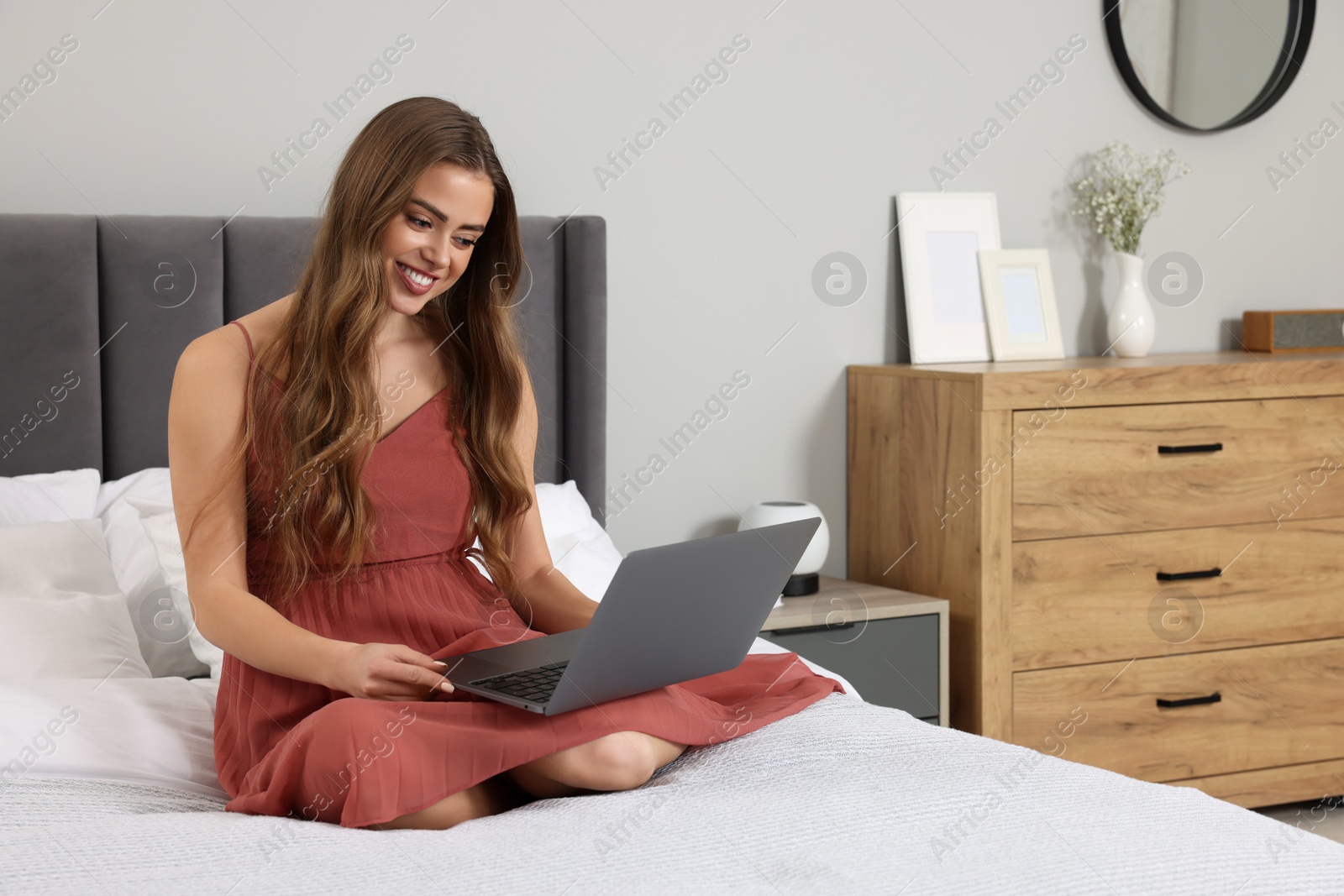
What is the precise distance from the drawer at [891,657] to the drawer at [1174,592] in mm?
182

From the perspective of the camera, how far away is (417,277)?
4.58 ft

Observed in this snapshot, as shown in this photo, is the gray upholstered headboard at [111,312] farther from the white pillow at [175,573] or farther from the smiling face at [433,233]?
the smiling face at [433,233]

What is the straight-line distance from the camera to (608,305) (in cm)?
257

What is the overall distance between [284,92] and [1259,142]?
249 centimetres

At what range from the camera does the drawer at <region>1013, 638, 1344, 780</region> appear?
96.1 inches

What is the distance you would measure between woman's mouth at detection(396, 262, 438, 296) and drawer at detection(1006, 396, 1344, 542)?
4.57 feet

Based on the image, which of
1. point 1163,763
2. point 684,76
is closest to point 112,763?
point 684,76

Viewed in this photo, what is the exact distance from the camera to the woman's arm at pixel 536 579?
151 centimetres

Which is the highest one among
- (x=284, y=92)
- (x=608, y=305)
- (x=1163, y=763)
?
(x=284, y=92)

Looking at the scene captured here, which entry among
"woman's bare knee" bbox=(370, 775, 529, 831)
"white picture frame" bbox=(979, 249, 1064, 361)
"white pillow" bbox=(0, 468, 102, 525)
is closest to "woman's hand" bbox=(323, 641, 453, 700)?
"woman's bare knee" bbox=(370, 775, 529, 831)

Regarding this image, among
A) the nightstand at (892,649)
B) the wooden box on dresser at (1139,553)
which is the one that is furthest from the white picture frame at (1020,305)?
the nightstand at (892,649)

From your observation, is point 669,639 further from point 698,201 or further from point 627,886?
point 698,201

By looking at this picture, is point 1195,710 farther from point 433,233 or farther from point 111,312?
point 111,312

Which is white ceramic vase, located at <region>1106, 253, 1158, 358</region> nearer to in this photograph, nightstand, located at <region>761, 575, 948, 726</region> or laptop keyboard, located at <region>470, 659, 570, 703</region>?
nightstand, located at <region>761, 575, 948, 726</region>
